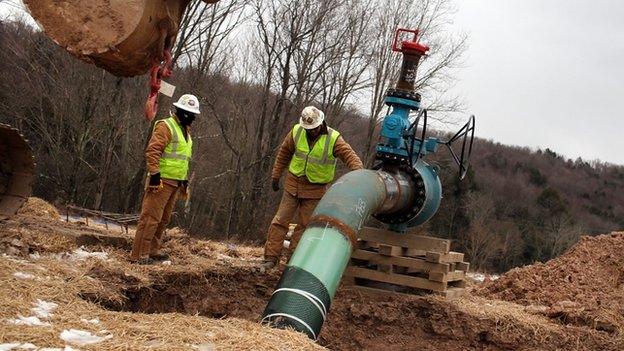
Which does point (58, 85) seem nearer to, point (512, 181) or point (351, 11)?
point (351, 11)

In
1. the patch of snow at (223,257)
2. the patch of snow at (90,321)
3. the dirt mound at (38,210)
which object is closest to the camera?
the patch of snow at (90,321)

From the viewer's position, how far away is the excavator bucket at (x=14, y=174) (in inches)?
310

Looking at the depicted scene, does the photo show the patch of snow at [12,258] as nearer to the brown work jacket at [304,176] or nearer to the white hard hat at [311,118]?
the brown work jacket at [304,176]

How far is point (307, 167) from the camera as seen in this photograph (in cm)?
775

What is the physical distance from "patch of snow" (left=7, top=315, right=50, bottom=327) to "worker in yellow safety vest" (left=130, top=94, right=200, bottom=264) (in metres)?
3.08

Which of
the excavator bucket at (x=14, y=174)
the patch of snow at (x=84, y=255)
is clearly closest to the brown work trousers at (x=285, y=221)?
the patch of snow at (x=84, y=255)

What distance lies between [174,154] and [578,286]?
566 cm

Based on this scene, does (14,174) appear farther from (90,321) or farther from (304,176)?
(90,321)

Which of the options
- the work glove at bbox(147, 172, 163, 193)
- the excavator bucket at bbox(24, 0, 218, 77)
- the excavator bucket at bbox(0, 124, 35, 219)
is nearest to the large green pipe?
the work glove at bbox(147, 172, 163, 193)

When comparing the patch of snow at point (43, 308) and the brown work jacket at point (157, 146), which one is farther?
the brown work jacket at point (157, 146)

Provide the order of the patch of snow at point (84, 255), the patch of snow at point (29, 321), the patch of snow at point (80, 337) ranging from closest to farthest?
the patch of snow at point (80, 337) < the patch of snow at point (29, 321) < the patch of snow at point (84, 255)

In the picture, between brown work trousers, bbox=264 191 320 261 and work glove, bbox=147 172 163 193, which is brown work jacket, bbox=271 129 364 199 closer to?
brown work trousers, bbox=264 191 320 261

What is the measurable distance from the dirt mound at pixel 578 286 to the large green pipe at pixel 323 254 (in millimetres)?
2904

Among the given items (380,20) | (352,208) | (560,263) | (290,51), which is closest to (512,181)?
(380,20)
